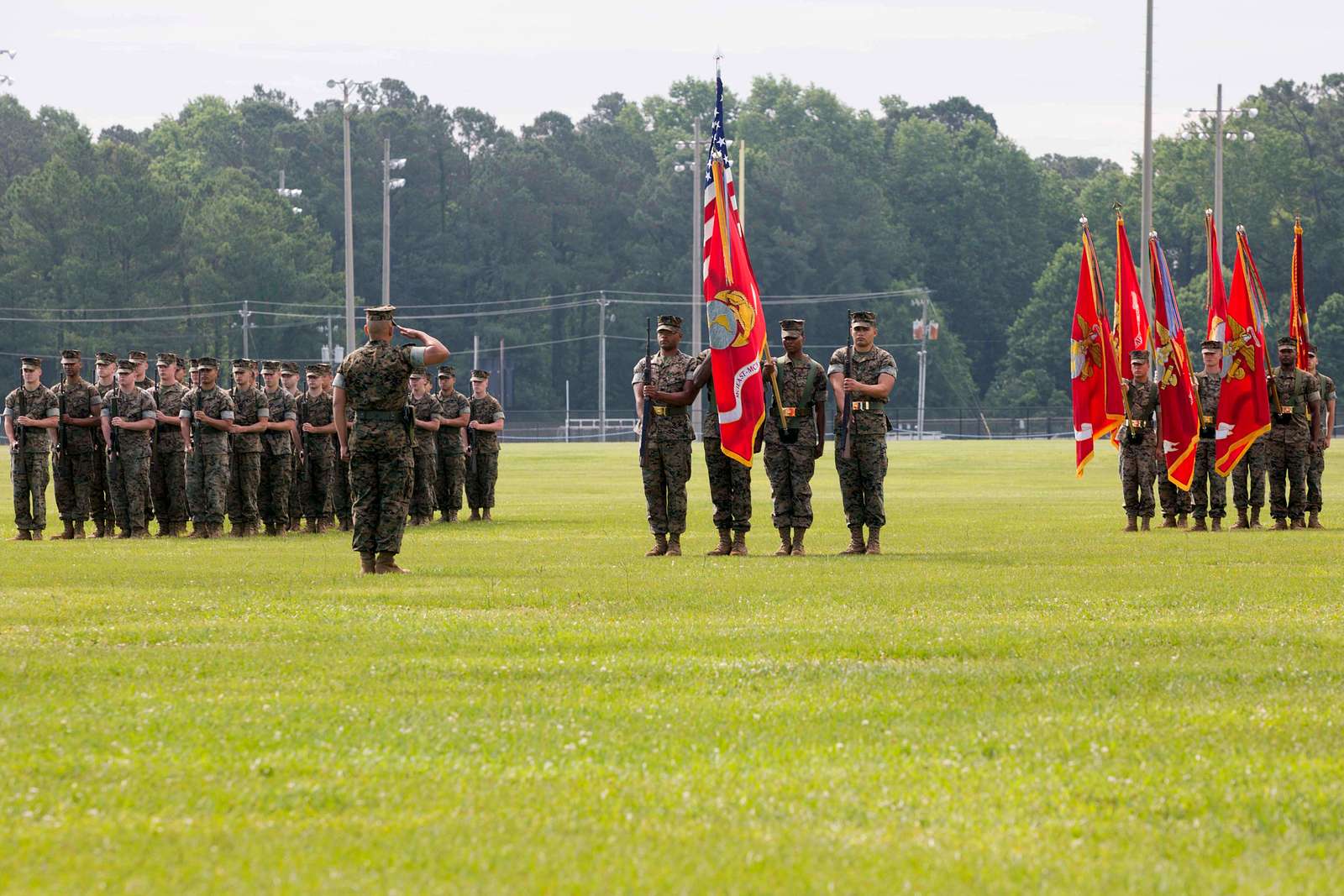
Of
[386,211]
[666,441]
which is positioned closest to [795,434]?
[666,441]

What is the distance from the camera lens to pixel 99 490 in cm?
2159

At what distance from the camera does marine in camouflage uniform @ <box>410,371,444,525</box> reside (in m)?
23.2

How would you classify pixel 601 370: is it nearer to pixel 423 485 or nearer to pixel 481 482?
pixel 481 482

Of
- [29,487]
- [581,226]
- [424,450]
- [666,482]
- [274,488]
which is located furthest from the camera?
[581,226]

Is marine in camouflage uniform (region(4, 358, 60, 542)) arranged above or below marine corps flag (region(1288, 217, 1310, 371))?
below

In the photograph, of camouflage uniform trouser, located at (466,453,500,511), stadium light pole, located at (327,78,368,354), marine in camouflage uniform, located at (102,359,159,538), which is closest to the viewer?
marine in camouflage uniform, located at (102,359,159,538)

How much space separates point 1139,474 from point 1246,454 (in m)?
1.22

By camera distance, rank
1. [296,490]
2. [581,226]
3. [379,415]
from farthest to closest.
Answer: [581,226] < [296,490] < [379,415]

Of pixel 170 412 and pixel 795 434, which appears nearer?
pixel 795 434

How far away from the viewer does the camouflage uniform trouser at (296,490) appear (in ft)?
73.3

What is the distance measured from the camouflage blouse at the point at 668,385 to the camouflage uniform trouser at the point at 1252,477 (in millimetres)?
7779

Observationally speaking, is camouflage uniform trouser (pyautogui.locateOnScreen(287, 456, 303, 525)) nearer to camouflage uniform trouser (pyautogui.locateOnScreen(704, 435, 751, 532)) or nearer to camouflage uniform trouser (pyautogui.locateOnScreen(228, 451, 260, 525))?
camouflage uniform trouser (pyautogui.locateOnScreen(228, 451, 260, 525))

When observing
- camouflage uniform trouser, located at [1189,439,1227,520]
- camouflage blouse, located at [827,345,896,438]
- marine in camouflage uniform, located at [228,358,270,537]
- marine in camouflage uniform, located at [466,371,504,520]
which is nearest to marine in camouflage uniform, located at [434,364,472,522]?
marine in camouflage uniform, located at [466,371,504,520]

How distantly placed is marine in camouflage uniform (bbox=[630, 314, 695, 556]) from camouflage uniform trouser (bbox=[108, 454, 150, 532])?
678 cm
